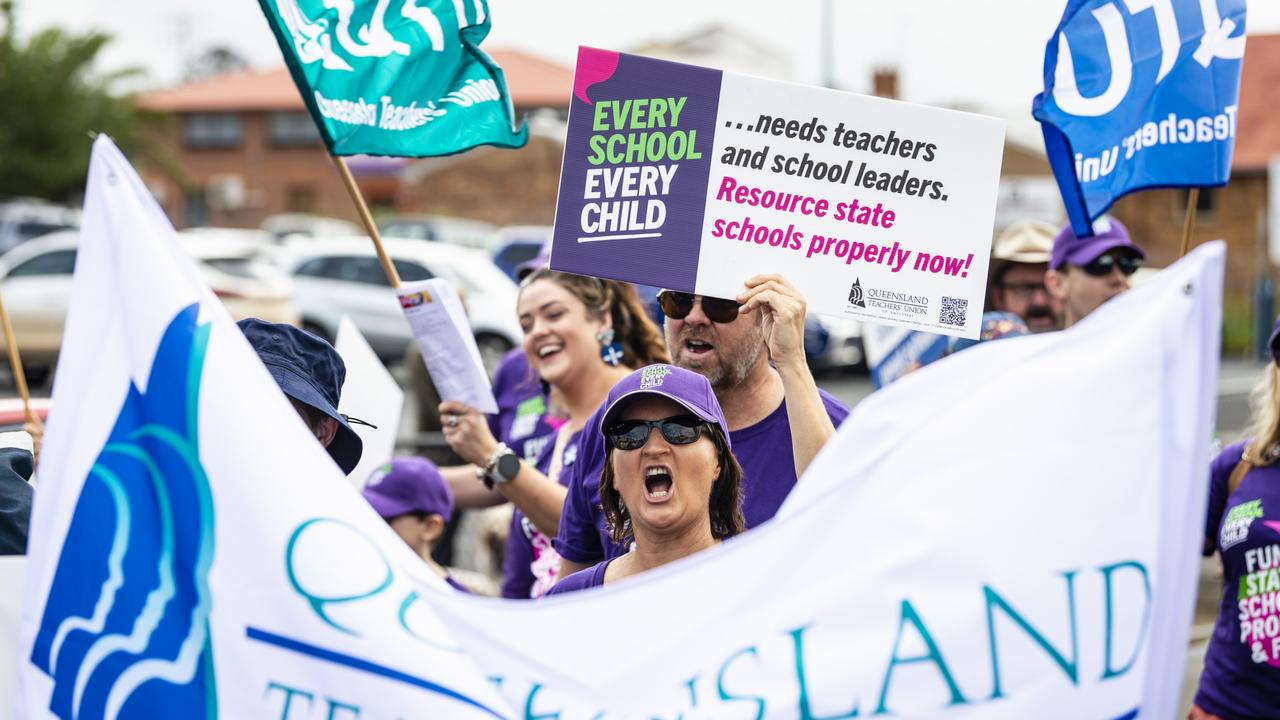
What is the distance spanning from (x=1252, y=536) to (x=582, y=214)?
1874mm

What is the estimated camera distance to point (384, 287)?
21.6 metres

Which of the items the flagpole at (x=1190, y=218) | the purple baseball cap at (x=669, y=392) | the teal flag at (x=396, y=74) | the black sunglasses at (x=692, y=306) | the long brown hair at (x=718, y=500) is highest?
the teal flag at (x=396, y=74)

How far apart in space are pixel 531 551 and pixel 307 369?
4.99 feet

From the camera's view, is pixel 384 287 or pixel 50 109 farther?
pixel 50 109

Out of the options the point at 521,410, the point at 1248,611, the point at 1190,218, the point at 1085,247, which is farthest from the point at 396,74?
the point at 1085,247

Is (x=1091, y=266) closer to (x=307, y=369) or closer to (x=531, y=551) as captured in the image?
(x=531, y=551)

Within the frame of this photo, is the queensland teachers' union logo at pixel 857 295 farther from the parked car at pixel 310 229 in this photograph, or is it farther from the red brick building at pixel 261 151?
the red brick building at pixel 261 151

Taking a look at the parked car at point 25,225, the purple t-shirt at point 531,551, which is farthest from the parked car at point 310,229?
the purple t-shirt at point 531,551

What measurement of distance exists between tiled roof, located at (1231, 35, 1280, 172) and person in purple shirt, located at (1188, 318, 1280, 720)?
43.4 meters

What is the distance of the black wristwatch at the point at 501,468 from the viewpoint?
13.9 ft

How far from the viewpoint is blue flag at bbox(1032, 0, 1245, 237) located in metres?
3.85

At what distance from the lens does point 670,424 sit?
11.0 ft

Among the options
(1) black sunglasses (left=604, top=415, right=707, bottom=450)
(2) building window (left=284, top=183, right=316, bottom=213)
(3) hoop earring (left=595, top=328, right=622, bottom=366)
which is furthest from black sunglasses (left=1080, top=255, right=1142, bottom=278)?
(2) building window (left=284, top=183, right=316, bottom=213)

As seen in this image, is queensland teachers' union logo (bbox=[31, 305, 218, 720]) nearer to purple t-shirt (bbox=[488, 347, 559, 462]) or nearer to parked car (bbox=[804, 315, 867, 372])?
purple t-shirt (bbox=[488, 347, 559, 462])
